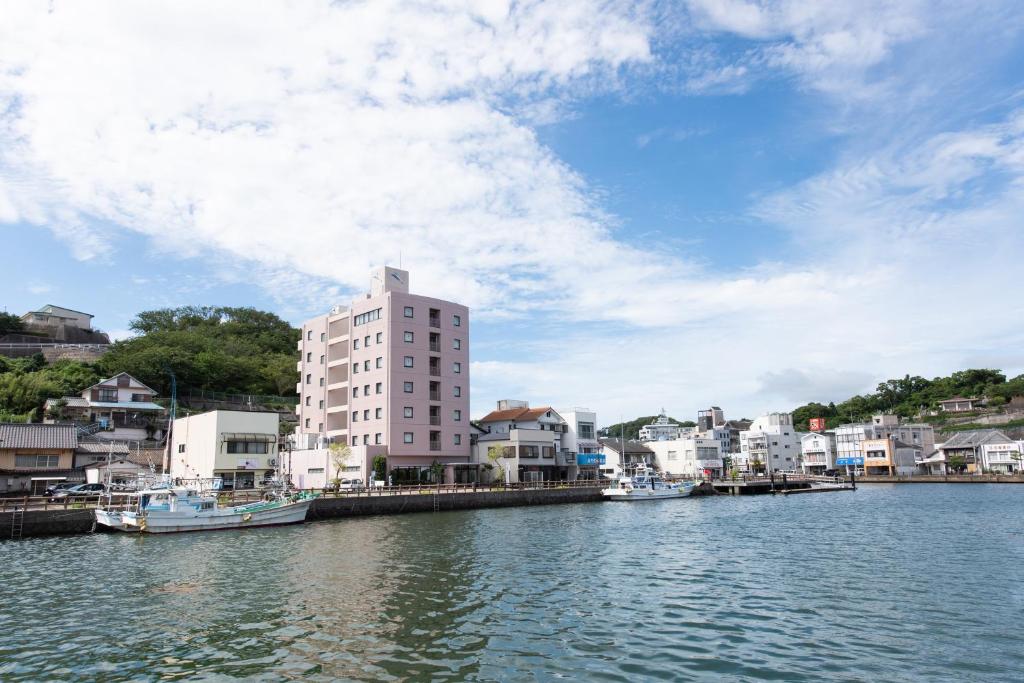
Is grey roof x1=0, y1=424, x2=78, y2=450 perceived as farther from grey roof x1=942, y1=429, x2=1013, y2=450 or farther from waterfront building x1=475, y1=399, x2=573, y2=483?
grey roof x1=942, y1=429, x2=1013, y2=450

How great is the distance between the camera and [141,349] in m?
103

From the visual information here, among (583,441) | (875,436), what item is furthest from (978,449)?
(583,441)

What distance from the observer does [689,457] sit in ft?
348

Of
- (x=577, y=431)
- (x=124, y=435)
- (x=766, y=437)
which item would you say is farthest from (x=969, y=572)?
(x=766, y=437)

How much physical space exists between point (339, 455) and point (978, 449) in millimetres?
98350

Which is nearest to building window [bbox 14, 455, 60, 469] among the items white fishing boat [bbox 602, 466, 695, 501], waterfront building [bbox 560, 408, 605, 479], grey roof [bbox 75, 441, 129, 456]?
grey roof [bbox 75, 441, 129, 456]

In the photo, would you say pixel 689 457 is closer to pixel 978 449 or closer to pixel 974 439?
pixel 974 439

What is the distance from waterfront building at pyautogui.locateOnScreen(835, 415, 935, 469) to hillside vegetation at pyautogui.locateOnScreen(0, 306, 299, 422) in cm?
9833

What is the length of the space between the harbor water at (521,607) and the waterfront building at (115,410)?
51734mm

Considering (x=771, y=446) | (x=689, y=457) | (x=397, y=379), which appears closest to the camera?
(x=397, y=379)

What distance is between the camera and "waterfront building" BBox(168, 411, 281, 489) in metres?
60.5

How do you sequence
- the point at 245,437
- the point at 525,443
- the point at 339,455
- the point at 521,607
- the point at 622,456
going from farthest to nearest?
the point at 622,456
the point at 525,443
the point at 339,455
the point at 245,437
the point at 521,607

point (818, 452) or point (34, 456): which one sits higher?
point (34, 456)

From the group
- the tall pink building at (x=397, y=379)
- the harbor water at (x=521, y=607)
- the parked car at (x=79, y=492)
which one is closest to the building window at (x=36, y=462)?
the parked car at (x=79, y=492)
